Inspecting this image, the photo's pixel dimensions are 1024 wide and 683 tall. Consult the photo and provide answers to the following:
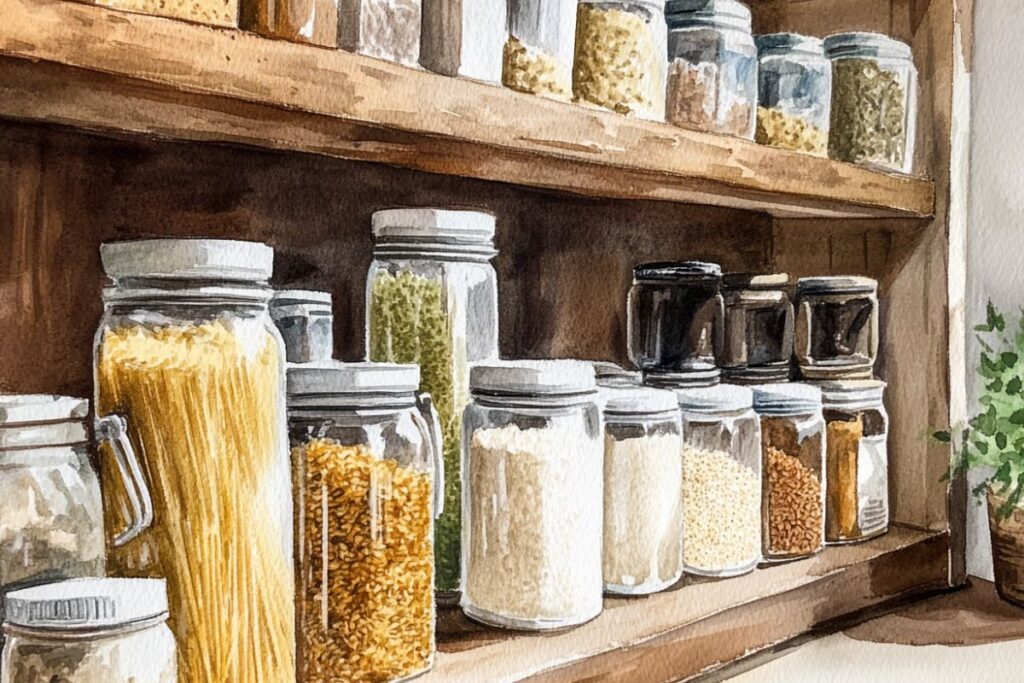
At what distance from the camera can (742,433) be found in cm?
100

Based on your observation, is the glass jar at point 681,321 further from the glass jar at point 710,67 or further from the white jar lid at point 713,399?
the glass jar at point 710,67

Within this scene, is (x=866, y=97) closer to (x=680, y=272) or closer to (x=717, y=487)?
(x=680, y=272)

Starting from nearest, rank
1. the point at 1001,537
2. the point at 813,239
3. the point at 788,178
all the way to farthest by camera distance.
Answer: the point at 788,178
the point at 1001,537
the point at 813,239

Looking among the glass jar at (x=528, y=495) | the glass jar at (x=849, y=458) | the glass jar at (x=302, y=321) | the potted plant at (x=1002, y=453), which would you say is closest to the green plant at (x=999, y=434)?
the potted plant at (x=1002, y=453)

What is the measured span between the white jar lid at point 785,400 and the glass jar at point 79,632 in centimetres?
68

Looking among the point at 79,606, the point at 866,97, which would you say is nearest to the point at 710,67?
the point at 866,97

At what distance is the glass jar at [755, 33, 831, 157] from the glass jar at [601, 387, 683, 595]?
1.08 feet

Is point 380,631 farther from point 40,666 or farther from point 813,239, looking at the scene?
point 813,239

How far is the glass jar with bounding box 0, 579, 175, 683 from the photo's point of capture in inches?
19.7

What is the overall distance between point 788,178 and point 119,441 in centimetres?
64

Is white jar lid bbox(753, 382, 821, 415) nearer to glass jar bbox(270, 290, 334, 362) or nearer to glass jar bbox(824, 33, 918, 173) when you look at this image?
glass jar bbox(824, 33, 918, 173)

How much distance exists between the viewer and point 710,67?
950mm

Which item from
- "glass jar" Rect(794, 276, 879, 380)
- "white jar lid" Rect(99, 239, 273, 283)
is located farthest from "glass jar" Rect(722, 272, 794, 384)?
"white jar lid" Rect(99, 239, 273, 283)

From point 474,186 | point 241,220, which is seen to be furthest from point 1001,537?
point 241,220
